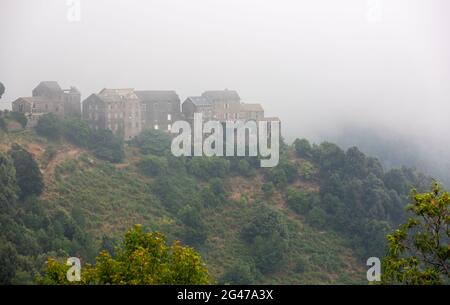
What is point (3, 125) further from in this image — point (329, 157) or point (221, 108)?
point (329, 157)

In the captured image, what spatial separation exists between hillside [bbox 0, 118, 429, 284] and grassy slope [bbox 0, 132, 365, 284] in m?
0.06

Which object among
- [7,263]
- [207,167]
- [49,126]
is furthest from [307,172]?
[7,263]

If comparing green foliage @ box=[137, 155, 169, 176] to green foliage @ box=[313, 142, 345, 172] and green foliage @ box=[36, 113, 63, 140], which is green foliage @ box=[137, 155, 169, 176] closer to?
green foliage @ box=[36, 113, 63, 140]

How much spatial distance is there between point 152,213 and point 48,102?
10.0m

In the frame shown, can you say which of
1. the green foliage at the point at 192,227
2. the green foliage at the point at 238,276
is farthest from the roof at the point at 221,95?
the green foliage at the point at 238,276

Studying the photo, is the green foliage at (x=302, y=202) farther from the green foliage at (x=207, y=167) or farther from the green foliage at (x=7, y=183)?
the green foliage at (x=7, y=183)

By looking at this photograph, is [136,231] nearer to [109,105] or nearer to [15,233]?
[15,233]

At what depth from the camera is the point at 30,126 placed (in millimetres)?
58344

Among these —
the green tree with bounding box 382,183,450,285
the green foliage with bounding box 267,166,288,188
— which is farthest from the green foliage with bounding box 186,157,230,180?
→ the green tree with bounding box 382,183,450,285

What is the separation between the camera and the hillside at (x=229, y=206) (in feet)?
169

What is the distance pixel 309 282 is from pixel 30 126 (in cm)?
1862

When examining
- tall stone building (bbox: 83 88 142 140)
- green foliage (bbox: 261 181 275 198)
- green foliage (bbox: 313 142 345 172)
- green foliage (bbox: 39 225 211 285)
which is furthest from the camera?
tall stone building (bbox: 83 88 142 140)

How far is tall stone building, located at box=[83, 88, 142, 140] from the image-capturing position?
60906 millimetres
